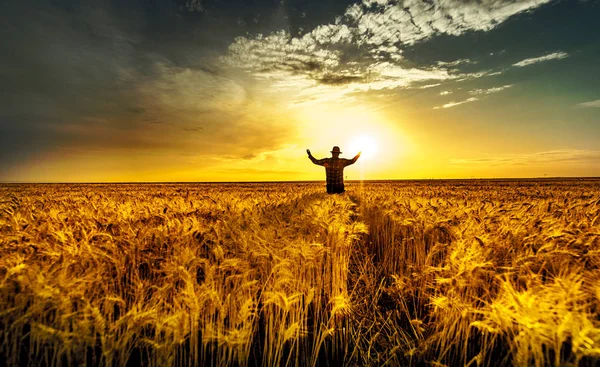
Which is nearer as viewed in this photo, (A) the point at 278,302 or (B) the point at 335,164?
(A) the point at 278,302

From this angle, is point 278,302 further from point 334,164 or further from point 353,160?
point 334,164

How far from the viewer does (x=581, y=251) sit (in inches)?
114

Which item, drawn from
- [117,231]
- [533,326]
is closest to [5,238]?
[117,231]

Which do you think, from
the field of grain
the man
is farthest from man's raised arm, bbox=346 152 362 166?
the field of grain

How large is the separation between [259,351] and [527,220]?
4.12 metres

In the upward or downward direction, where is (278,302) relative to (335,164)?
downward

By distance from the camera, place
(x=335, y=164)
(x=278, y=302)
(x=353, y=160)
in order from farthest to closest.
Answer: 1. (x=335, y=164)
2. (x=353, y=160)
3. (x=278, y=302)

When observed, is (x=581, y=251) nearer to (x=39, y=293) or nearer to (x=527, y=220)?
(x=527, y=220)

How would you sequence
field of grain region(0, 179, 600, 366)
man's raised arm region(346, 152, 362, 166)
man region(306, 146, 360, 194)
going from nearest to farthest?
field of grain region(0, 179, 600, 366) < man's raised arm region(346, 152, 362, 166) < man region(306, 146, 360, 194)

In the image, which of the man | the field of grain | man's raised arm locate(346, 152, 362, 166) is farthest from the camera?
the man

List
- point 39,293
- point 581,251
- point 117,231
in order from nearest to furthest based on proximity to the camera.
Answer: point 39,293 < point 581,251 < point 117,231

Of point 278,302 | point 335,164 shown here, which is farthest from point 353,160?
point 278,302

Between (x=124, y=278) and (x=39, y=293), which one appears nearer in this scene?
(x=39, y=293)

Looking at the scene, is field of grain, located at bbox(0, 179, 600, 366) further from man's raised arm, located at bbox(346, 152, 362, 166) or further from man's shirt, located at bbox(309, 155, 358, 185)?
man's shirt, located at bbox(309, 155, 358, 185)
